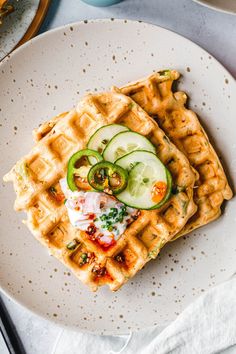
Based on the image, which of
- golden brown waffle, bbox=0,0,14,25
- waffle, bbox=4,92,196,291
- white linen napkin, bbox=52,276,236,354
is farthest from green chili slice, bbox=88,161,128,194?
golden brown waffle, bbox=0,0,14,25

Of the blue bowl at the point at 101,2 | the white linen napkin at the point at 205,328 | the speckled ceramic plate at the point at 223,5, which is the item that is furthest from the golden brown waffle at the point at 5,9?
the white linen napkin at the point at 205,328

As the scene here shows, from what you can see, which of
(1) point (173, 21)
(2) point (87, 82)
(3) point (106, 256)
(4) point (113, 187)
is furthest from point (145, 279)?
(1) point (173, 21)

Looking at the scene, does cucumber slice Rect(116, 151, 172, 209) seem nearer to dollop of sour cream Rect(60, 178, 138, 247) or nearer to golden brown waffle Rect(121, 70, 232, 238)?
dollop of sour cream Rect(60, 178, 138, 247)

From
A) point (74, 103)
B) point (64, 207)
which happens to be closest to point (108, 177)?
point (64, 207)

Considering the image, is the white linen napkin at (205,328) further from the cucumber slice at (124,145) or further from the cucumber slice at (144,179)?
the cucumber slice at (124,145)

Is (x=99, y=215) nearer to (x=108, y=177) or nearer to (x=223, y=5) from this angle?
(x=108, y=177)
